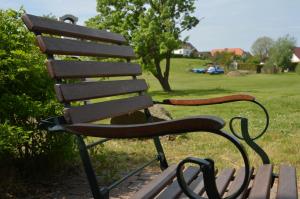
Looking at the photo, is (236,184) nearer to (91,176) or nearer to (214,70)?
(91,176)

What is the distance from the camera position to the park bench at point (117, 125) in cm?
168

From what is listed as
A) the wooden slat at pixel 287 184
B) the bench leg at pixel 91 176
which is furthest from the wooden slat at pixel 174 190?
the wooden slat at pixel 287 184

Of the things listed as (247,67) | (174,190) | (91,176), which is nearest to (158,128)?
(91,176)

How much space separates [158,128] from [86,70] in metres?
1.04

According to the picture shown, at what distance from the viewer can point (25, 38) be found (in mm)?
4527

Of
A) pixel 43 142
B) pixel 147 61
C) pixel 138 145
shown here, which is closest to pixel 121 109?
pixel 43 142

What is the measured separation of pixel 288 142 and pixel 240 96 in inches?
167

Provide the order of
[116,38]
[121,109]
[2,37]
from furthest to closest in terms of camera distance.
→ [2,37] < [116,38] < [121,109]

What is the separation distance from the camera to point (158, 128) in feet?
5.44

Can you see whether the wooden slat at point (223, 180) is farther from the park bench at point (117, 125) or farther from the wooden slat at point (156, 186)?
the wooden slat at point (156, 186)

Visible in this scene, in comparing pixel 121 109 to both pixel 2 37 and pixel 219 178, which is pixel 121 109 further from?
pixel 2 37

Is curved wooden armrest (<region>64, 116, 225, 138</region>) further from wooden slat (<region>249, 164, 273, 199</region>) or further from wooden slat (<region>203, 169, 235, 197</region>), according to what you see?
wooden slat (<region>203, 169, 235, 197</region>)

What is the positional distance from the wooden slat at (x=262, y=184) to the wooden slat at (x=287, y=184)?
6 centimetres

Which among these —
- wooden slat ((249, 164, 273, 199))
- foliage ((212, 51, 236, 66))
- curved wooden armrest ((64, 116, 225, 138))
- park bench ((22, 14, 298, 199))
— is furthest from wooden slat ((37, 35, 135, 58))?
foliage ((212, 51, 236, 66))
